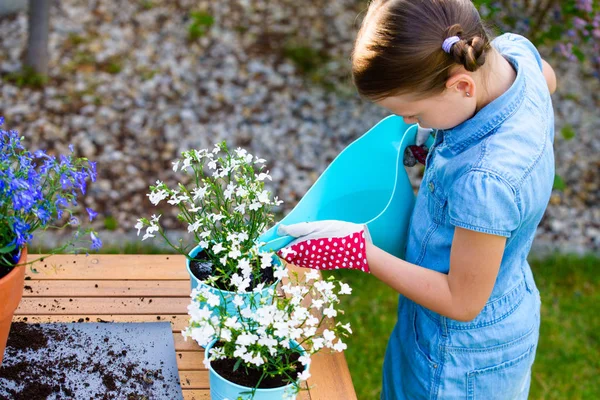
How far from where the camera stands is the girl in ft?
4.42

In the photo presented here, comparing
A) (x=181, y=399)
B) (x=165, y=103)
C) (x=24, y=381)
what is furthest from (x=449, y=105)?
(x=165, y=103)

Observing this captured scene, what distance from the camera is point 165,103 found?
424 cm

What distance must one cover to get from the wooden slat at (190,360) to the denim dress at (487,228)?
0.51 meters

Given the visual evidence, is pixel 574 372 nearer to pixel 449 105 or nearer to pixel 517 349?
pixel 517 349

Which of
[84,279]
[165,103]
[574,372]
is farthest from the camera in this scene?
[165,103]

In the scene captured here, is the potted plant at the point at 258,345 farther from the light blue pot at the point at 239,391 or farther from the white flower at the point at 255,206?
the white flower at the point at 255,206

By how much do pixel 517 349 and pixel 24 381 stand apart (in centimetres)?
109

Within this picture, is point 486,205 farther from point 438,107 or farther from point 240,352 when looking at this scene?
point 240,352

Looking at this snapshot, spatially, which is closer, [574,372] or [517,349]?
[517,349]

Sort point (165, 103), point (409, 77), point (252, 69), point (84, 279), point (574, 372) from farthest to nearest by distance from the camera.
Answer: point (252, 69) < point (165, 103) < point (574, 372) < point (84, 279) < point (409, 77)

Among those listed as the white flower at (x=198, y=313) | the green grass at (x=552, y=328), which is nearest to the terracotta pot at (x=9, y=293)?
the white flower at (x=198, y=313)

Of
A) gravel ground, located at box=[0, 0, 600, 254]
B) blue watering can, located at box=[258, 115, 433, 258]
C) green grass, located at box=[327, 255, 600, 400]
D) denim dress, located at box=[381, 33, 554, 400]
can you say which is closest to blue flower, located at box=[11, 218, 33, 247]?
blue watering can, located at box=[258, 115, 433, 258]

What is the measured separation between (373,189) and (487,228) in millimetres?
455

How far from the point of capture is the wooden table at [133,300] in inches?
59.5
